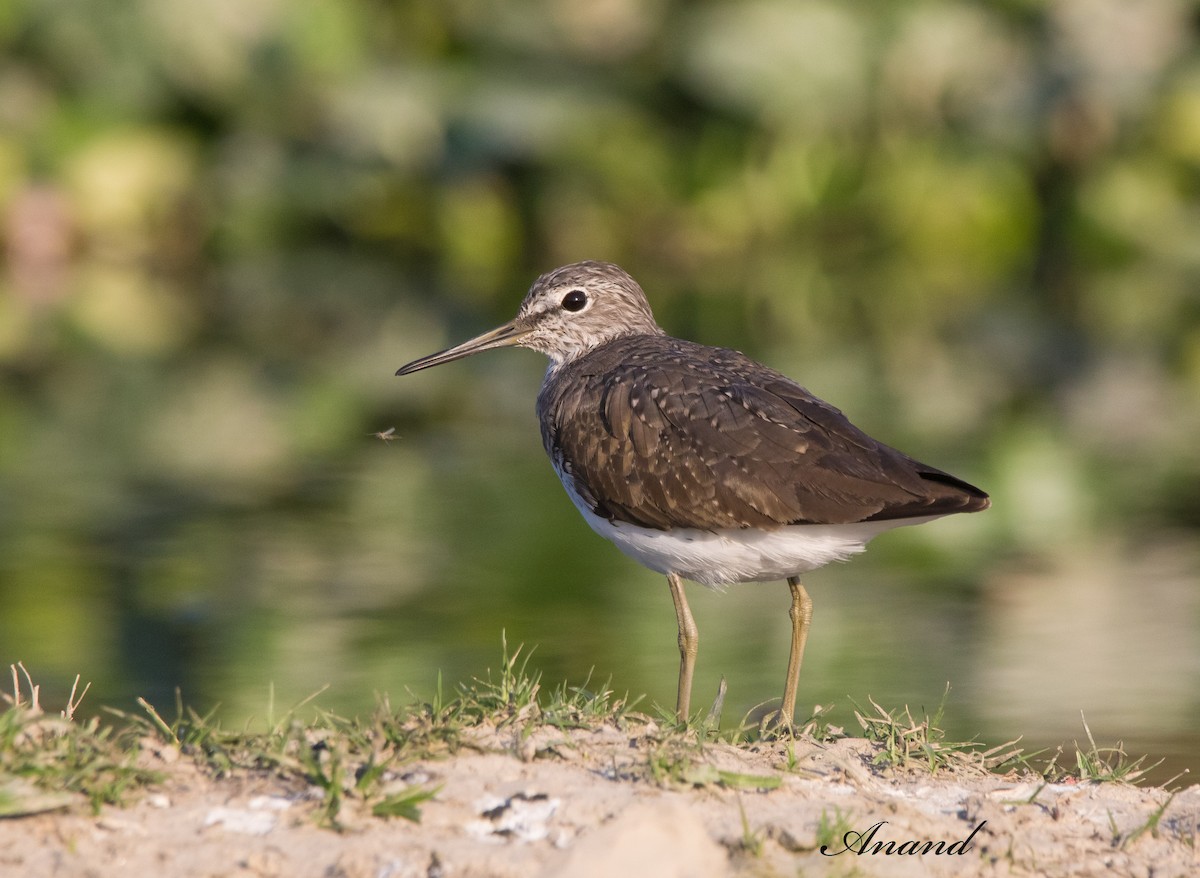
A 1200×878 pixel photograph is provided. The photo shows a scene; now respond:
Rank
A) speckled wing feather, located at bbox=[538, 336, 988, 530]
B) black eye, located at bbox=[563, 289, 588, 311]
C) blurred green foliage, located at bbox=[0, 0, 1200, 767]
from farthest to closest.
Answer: blurred green foliage, located at bbox=[0, 0, 1200, 767], black eye, located at bbox=[563, 289, 588, 311], speckled wing feather, located at bbox=[538, 336, 988, 530]

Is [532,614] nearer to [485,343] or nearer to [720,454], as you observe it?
[485,343]

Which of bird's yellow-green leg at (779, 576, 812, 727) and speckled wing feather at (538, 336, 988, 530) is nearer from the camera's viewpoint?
speckled wing feather at (538, 336, 988, 530)

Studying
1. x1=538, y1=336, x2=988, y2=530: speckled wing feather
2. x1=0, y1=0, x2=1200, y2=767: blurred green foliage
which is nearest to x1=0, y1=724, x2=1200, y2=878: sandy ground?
x1=538, y1=336, x2=988, y2=530: speckled wing feather

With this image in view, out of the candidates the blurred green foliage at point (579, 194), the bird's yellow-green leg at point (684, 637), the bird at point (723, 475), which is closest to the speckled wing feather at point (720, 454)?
the bird at point (723, 475)

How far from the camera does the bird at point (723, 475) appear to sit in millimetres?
5414

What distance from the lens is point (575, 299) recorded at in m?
6.96

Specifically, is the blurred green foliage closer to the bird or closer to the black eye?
the black eye

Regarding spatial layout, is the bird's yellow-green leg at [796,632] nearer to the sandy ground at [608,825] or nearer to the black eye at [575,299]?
the sandy ground at [608,825]

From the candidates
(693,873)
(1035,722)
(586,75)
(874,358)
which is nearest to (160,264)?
(586,75)

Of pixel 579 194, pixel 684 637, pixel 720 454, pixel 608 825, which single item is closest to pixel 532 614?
pixel 684 637

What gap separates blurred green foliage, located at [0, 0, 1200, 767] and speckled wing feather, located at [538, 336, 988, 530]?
6636mm

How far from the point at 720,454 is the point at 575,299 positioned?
1531mm

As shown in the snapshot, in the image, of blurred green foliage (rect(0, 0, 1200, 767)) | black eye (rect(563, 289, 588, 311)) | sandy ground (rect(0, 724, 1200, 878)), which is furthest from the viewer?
blurred green foliage (rect(0, 0, 1200, 767))

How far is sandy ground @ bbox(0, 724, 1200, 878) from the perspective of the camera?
4.16 metres
